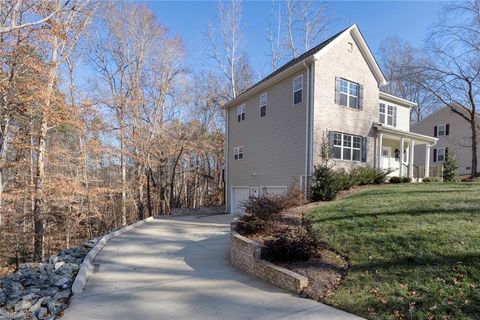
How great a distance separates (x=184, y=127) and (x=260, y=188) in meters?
9.77

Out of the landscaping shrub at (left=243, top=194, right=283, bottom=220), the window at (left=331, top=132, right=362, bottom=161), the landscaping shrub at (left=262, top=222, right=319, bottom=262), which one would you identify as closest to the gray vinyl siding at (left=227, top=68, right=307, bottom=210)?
the window at (left=331, top=132, right=362, bottom=161)

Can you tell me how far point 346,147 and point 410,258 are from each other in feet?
35.4

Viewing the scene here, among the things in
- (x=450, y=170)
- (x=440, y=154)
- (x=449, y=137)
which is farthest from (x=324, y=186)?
(x=449, y=137)

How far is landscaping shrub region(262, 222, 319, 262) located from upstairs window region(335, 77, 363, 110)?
1030cm

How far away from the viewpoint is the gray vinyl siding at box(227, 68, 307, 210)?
15535 mm

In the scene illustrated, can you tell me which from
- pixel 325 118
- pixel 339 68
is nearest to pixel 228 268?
pixel 325 118

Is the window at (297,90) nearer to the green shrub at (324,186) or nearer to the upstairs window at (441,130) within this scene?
the green shrub at (324,186)


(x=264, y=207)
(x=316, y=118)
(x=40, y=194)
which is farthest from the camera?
(x=316, y=118)

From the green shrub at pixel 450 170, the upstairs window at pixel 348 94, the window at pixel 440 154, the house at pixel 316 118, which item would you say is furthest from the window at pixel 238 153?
the window at pixel 440 154

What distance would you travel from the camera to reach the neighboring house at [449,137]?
2720 cm

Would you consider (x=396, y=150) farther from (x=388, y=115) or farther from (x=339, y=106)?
(x=339, y=106)

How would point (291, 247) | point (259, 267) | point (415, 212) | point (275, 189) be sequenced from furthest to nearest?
point (275, 189)
point (415, 212)
point (259, 267)
point (291, 247)

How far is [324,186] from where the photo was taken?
521 inches

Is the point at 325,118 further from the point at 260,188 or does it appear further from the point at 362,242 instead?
the point at 362,242
